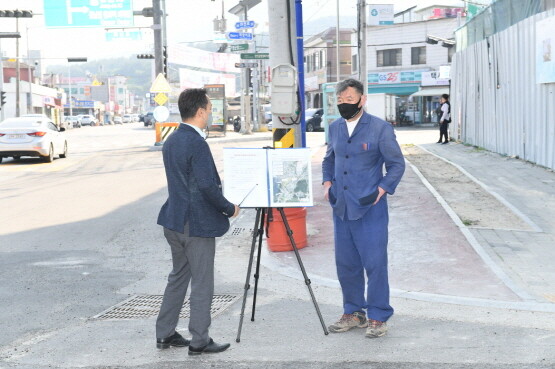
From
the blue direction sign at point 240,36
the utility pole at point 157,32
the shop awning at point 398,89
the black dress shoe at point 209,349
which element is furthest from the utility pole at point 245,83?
the black dress shoe at point 209,349

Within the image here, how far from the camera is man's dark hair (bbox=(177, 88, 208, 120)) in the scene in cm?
539

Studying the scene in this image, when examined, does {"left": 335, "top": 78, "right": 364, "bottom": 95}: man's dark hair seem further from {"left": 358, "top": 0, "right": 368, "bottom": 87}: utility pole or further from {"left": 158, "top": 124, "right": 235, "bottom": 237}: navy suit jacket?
{"left": 358, "top": 0, "right": 368, "bottom": 87}: utility pole

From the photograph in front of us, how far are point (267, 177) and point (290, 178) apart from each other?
0.20m

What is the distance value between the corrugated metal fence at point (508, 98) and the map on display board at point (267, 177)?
11646mm

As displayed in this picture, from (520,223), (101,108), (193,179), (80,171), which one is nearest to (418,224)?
(520,223)

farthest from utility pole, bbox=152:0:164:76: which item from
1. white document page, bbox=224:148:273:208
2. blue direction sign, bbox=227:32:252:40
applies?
white document page, bbox=224:148:273:208

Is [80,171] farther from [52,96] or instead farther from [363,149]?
[52,96]

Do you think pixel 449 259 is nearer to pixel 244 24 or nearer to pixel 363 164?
pixel 363 164

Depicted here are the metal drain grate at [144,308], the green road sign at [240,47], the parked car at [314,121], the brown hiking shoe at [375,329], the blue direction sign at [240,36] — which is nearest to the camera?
the brown hiking shoe at [375,329]

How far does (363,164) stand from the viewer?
19.5 ft

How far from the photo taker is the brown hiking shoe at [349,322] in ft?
19.7

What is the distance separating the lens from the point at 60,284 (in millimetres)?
7922

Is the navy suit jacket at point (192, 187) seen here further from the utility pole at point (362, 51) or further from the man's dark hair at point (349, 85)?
the utility pole at point (362, 51)

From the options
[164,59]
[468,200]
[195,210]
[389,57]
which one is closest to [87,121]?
[389,57]
